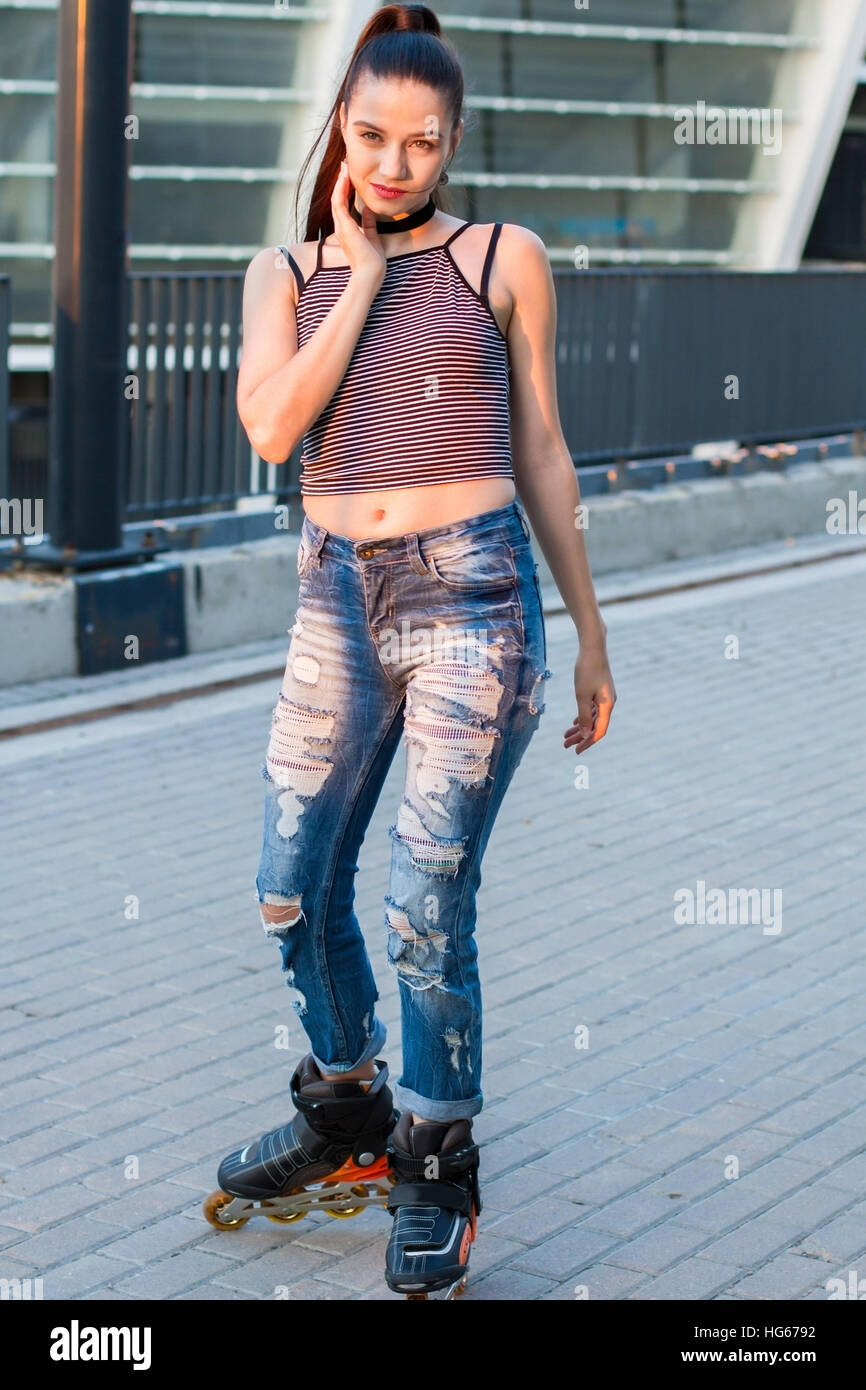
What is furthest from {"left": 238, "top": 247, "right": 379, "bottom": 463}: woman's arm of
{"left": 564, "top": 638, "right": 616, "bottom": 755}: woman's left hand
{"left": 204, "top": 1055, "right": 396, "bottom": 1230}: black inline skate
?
{"left": 204, "top": 1055, "right": 396, "bottom": 1230}: black inline skate

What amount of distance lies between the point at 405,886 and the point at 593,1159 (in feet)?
3.36

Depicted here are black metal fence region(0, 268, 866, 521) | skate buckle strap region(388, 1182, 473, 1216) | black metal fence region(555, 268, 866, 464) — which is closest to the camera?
skate buckle strap region(388, 1182, 473, 1216)

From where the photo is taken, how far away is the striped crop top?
10.9ft

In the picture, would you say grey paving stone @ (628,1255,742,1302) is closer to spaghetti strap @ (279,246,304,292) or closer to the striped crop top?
the striped crop top

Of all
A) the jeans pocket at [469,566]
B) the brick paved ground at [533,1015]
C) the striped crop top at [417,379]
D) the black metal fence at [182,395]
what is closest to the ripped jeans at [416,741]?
the jeans pocket at [469,566]

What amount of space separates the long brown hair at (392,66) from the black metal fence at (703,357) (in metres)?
7.34

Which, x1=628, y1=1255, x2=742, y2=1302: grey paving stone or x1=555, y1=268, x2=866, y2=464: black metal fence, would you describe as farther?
x1=555, y1=268, x2=866, y2=464: black metal fence

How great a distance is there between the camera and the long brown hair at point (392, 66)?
3252 millimetres

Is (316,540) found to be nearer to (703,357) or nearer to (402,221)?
(402,221)

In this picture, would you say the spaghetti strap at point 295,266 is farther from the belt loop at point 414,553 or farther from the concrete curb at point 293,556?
the concrete curb at point 293,556

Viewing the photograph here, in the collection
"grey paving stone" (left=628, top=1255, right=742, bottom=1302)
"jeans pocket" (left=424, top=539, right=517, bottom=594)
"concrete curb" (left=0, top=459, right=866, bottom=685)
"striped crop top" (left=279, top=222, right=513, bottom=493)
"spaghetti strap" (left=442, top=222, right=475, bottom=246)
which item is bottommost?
"grey paving stone" (left=628, top=1255, right=742, bottom=1302)

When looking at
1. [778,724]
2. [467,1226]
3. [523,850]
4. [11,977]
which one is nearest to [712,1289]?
[467,1226]

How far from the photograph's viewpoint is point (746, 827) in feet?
21.3
